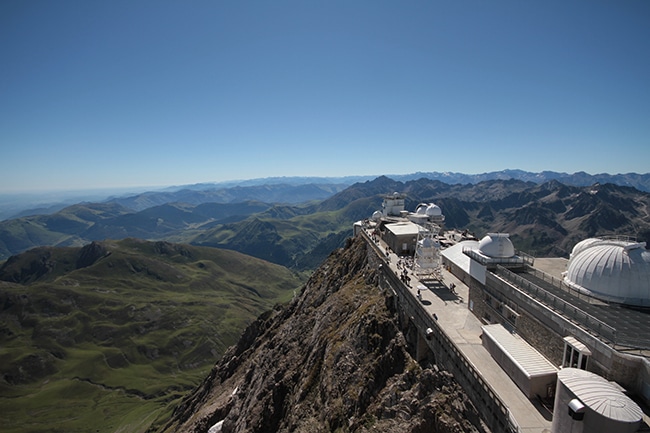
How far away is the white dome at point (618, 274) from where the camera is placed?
28047mm

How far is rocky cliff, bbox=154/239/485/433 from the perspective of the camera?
101 feet

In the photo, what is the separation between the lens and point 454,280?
51.1 metres

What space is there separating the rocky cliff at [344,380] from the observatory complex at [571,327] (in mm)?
4455

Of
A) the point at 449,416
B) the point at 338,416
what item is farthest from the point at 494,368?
the point at 338,416

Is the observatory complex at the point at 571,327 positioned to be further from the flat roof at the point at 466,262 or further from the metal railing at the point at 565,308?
the flat roof at the point at 466,262

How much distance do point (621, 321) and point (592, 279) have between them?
5.50 meters

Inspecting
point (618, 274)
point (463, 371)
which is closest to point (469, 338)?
point (463, 371)

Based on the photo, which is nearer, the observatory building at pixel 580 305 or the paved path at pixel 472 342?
the observatory building at pixel 580 305

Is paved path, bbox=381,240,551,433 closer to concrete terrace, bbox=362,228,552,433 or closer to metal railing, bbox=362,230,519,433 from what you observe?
concrete terrace, bbox=362,228,552,433

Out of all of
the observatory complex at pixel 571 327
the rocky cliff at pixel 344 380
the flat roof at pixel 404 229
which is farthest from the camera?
the flat roof at pixel 404 229

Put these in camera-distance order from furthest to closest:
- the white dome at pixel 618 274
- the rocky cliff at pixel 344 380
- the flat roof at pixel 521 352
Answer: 1. the rocky cliff at pixel 344 380
2. the white dome at pixel 618 274
3. the flat roof at pixel 521 352

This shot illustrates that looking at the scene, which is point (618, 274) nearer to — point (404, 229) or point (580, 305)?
point (580, 305)

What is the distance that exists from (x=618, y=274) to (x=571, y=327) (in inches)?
341

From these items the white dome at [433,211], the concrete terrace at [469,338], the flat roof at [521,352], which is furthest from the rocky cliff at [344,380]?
the white dome at [433,211]
